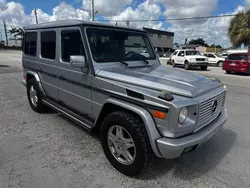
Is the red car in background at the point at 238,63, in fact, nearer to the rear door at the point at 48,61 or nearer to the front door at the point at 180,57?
the front door at the point at 180,57

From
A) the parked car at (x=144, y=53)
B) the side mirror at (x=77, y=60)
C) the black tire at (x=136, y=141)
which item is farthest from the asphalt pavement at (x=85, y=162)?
the parked car at (x=144, y=53)

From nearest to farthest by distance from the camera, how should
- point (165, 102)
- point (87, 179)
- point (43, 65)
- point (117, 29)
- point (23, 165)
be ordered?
point (165, 102), point (87, 179), point (23, 165), point (117, 29), point (43, 65)

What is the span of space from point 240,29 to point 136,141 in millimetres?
27285

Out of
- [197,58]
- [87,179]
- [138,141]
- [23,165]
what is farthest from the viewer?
[197,58]

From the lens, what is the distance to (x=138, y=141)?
2.60m

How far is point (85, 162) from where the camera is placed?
10.7ft

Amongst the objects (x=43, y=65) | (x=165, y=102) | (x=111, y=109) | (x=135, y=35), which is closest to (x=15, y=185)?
(x=111, y=109)

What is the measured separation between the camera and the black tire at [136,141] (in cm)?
260

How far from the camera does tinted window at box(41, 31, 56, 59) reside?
4.10 meters

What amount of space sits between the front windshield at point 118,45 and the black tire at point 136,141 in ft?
3.25

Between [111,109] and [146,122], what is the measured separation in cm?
79

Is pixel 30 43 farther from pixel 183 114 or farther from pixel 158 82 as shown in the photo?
pixel 183 114

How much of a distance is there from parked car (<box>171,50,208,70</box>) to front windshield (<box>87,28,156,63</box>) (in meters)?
16.3

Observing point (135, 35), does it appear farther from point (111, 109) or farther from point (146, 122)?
point (146, 122)
